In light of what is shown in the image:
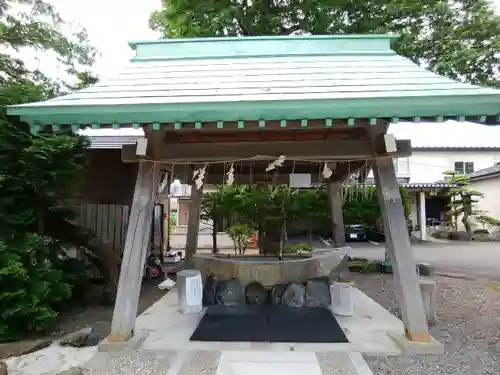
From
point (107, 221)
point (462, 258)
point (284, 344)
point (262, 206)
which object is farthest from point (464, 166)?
point (284, 344)

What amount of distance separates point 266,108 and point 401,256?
204 cm

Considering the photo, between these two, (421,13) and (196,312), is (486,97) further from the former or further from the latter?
(421,13)

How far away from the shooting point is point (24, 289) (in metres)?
4.01

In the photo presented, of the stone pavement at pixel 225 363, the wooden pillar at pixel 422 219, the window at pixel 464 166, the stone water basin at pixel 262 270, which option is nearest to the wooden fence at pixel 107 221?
the stone water basin at pixel 262 270

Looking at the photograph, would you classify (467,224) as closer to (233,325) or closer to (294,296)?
(294,296)

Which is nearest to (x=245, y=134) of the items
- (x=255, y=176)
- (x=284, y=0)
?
(x=255, y=176)

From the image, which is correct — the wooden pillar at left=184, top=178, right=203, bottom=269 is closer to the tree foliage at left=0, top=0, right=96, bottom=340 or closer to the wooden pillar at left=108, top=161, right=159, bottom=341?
the tree foliage at left=0, top=0, right=96, bottom=340

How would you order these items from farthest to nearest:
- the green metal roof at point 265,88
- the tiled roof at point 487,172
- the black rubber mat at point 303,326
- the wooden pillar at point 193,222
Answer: the tiled roof at point 487,172 < the wooden pillar at point 193,222 < the black rubber mat at point 303,326 < the green metal roof at point 265,88

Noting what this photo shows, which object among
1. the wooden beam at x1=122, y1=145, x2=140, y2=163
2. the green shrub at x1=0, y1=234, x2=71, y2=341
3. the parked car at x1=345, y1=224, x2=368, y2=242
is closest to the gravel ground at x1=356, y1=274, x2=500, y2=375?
the wooden beam at x1=122, y1=145, x2=140, y2=163

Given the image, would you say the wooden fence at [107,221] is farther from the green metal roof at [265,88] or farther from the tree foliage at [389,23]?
the tree foliage at [389,23]

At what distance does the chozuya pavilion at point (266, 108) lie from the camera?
124 inches

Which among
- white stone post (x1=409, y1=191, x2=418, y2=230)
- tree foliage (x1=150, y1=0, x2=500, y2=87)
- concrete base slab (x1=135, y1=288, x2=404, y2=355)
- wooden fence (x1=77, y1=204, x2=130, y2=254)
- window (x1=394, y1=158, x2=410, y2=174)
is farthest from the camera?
window (x1=394, y1=158, x2=410, y2=174)

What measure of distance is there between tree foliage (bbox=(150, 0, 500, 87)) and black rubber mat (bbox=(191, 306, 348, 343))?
22.7 feet

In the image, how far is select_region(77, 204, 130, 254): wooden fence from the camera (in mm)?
7285
